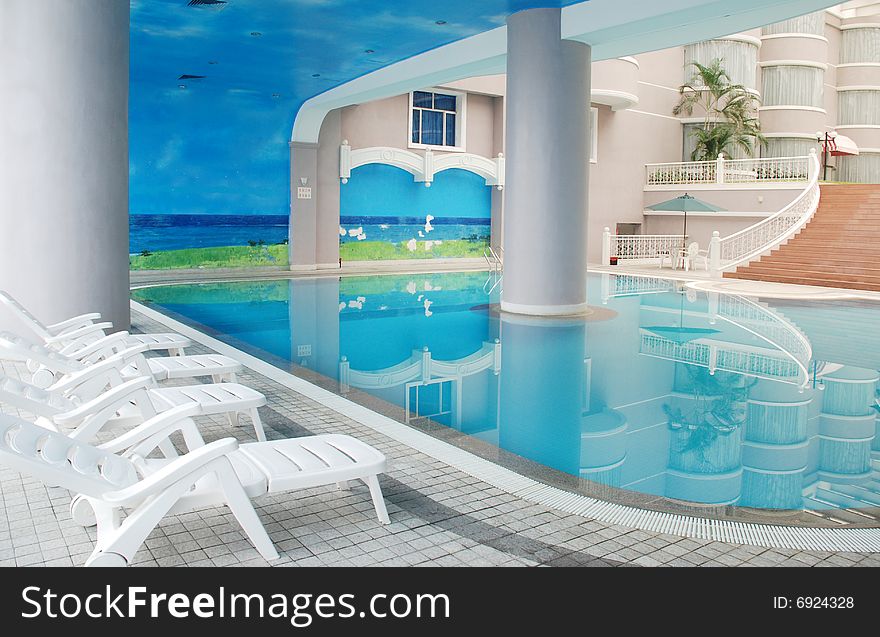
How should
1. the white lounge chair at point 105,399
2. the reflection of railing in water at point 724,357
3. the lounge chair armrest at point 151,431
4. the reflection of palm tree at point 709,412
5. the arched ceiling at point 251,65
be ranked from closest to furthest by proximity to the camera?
the lounge chair armrest at point 151,431 < the white lounge chair at point 105,399 < the reflection of palm tree at point 709,412 < the reflection of railing in water at point 724,357 < the arched ceiling at point 251,65

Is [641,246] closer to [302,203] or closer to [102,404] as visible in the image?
[302,203]

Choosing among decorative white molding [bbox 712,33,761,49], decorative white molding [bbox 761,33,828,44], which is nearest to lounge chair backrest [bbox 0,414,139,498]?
decorative white molding [bbox 712,33,761,49]

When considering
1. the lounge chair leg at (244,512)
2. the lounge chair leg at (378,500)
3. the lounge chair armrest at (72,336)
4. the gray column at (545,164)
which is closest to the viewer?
the lounge chair leg at (244,512)

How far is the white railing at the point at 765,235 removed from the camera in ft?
63.6

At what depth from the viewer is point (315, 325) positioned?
36.6 ft

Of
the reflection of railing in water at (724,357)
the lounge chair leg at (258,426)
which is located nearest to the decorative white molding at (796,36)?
the reflection of railing in water at (724,357)

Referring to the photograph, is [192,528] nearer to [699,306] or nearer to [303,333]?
[303,333]

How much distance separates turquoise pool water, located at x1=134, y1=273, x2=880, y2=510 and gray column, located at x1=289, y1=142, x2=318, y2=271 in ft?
20.1

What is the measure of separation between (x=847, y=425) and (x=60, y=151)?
6.87 metres

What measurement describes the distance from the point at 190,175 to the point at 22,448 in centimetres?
1751

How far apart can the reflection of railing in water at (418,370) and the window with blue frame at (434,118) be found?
49.0 feet

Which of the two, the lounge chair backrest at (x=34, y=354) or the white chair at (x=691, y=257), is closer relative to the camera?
the lounge chair backrest at (x=34, y=354)

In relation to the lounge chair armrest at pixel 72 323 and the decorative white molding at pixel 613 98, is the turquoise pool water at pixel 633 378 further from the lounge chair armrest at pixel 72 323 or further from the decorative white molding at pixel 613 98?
the decorative white molding at pixel 613 98

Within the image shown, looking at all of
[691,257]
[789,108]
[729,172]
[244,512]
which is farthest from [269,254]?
[789,108]
